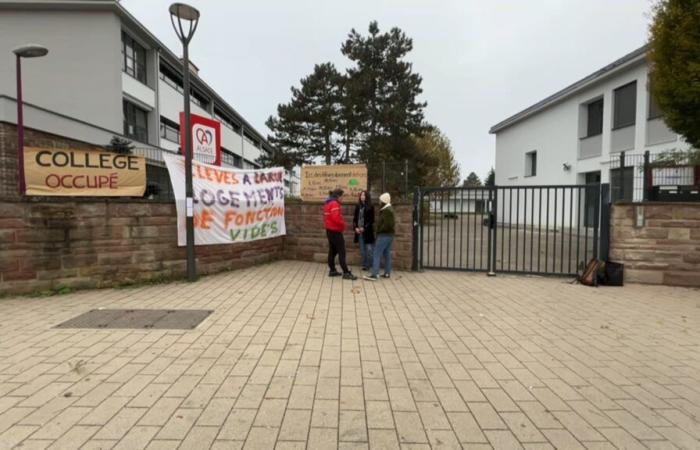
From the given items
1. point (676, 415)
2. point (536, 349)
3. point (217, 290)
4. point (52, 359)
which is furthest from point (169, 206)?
point (676, 415)

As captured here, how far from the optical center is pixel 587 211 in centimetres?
813

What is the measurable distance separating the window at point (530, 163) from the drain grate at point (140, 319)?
23.9 m

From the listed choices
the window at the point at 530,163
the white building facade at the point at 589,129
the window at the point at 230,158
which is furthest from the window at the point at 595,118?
the window at the point at 230,158

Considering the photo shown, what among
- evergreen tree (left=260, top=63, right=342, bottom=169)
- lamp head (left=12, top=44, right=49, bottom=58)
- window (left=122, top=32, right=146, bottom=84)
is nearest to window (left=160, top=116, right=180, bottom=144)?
window (left=122, top=32, right=146, bottom=84)

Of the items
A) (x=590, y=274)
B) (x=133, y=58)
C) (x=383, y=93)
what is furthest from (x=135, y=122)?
(x=590, y=274)

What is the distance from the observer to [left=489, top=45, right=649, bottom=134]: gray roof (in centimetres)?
1600

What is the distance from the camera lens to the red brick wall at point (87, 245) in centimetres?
632

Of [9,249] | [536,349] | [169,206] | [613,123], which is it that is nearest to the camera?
[536,349]

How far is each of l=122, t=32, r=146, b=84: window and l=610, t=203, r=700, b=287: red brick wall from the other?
23.2 m

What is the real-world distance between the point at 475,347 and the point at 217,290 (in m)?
4.42

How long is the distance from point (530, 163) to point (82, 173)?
80.2 ft

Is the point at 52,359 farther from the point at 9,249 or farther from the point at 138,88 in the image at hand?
the point at 138,88

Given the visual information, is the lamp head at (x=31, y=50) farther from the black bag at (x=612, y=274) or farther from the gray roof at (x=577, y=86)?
the gray roof at (x=577, y=86)

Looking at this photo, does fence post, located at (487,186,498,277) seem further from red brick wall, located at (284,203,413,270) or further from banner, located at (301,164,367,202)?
banner, located at (301,164,367,202)
